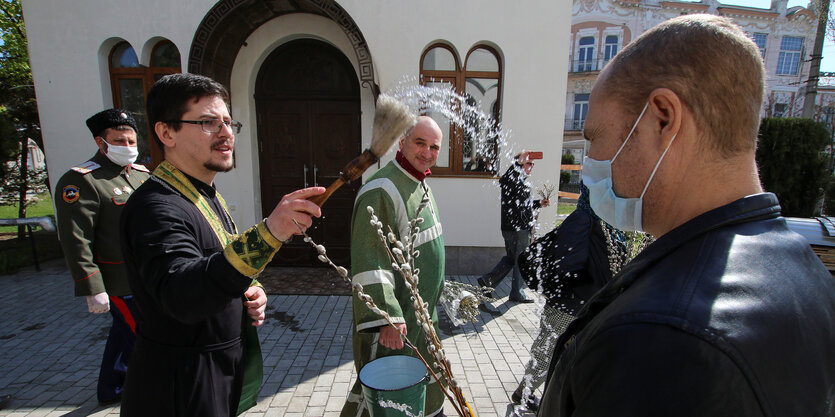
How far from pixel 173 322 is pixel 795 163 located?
443 inches

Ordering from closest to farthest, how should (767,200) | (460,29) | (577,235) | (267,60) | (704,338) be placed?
(704,338) < (767,200) < (577,235) < (460,29) < (267,60)

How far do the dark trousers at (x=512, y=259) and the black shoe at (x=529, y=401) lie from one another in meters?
2.26

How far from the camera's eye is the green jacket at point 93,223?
3.01m

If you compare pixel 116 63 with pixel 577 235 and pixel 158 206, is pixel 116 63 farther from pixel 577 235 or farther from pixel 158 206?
pixel 577 235

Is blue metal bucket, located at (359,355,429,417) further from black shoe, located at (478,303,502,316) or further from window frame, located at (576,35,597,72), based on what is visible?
window frame, located at (576,35,597,72)

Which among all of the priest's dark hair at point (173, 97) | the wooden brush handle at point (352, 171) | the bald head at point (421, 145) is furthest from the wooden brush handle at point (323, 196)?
the bald head at point (421, 145)

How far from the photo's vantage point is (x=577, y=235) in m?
2.59

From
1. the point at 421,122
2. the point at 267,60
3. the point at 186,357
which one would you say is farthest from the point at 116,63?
the point at 186,357

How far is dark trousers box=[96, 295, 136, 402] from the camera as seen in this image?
10.4 feet

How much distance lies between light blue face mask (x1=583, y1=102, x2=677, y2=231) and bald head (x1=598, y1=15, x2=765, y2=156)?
12 centimetres

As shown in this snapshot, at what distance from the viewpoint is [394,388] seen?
1146mm

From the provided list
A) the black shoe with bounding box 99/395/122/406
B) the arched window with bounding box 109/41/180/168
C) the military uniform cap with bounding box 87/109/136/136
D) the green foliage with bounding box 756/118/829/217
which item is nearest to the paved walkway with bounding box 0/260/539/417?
the black shoe with bounding box 99/395/122/406

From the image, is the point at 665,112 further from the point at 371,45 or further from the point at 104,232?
the point at 371,45

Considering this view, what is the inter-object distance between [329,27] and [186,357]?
5.88 m
